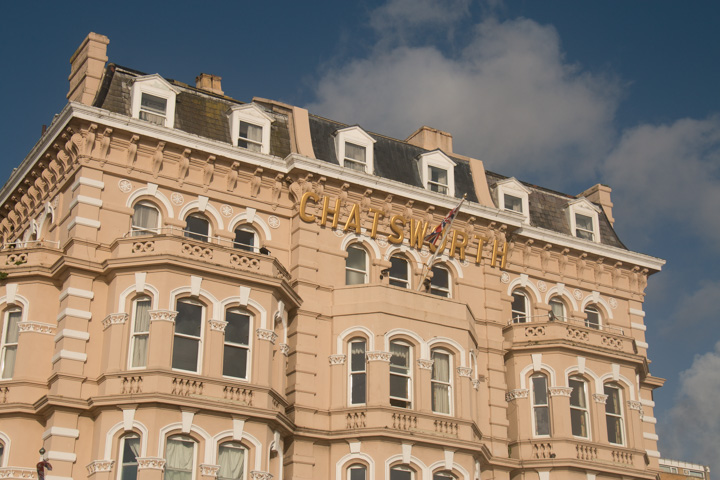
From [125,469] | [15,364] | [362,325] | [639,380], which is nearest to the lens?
[125,469]

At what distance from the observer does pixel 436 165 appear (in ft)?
135

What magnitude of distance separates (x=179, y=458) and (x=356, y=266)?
10626 mm

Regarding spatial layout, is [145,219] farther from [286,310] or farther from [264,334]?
[264,334]

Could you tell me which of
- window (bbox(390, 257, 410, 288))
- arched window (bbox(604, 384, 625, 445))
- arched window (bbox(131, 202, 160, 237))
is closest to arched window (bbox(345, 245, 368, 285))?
window (bbox(390, 257, 410, 288))

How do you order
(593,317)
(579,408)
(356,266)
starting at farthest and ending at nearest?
(593,317) < (579,408) < (356,266)

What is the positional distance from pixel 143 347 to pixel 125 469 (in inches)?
142

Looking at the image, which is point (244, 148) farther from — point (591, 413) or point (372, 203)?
point (591, 413)

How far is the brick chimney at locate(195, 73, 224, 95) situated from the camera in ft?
137

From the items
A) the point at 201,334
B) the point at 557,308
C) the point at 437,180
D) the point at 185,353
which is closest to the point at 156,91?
the point at 201,334

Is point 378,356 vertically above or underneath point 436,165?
underneath

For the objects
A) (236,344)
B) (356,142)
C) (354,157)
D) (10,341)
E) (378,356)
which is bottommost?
(236,344)

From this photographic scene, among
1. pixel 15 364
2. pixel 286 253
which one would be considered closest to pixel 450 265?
pixel 286 253

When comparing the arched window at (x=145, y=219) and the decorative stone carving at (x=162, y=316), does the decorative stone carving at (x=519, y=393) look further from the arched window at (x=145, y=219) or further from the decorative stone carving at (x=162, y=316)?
the arched window at (x=145, y=219)

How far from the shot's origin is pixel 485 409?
124 feet
